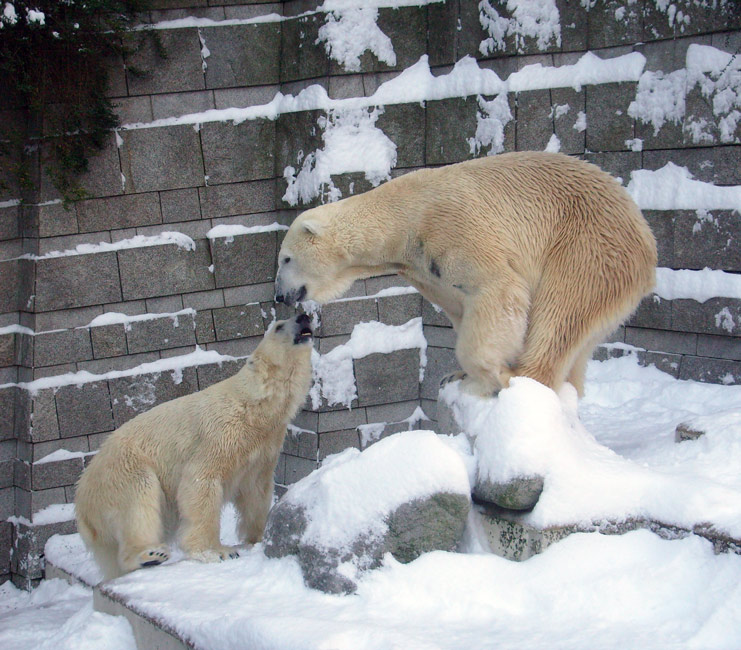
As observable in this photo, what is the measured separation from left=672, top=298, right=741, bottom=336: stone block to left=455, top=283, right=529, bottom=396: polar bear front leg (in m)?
2.03

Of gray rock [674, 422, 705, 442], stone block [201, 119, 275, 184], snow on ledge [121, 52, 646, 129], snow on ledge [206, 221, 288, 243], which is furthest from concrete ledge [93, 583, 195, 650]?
snow on ledge [121, 52, 646, 129]

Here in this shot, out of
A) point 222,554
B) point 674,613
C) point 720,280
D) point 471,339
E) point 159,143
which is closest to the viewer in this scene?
point 674,613

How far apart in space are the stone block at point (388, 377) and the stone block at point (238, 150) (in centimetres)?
172

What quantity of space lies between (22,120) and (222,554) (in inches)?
145

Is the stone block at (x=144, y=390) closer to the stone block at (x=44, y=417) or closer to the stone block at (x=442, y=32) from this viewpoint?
the stone block at (x=44, y=417)

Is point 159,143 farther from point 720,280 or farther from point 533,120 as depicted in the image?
point 720,280

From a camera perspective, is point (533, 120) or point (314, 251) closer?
point (314, 251)

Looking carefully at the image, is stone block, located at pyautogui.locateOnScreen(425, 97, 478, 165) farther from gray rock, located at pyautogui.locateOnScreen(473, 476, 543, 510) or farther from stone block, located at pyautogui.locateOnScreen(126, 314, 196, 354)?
gray rock, located at pyautogui.locateOnScreen(473, 476, 543, 510)

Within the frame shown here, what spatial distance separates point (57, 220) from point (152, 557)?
3005mm

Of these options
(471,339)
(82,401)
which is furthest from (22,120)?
(471,339)

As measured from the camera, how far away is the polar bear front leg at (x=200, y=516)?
12.7 ft

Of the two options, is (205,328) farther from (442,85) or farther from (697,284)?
(697,284)

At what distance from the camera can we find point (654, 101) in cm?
501

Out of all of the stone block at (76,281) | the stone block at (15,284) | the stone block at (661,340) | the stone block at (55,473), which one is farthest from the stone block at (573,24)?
the stone block at (55,473)
